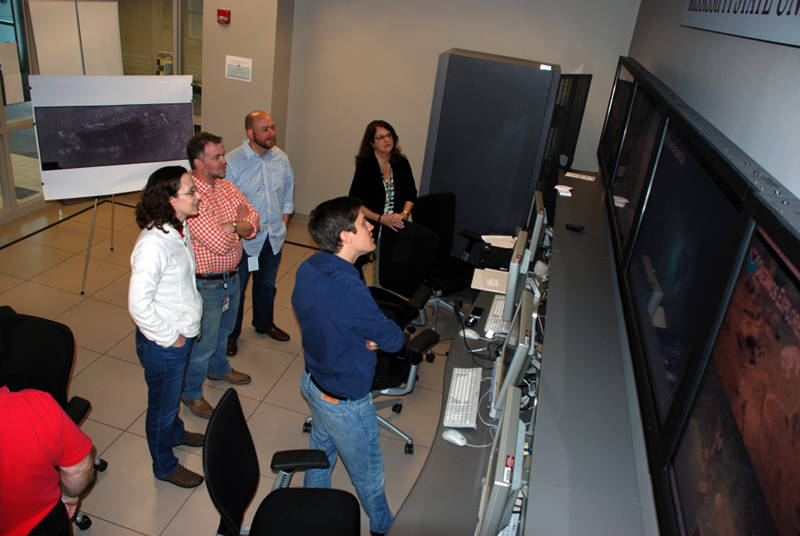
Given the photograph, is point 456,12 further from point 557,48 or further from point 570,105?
point 570,105

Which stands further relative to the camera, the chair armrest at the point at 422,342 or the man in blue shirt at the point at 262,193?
the man in blue shirt at the point at 262,193

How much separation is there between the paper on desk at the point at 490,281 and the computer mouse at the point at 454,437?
3.55 ft

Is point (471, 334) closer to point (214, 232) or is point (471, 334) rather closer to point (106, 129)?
point (214, 232)

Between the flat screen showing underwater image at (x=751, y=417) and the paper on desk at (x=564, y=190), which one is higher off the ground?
the flat screen showing underwater image at (x=751, y=417)

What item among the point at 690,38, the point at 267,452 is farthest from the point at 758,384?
the point at 267,452

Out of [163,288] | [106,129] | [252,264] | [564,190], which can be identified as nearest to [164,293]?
[163,288]

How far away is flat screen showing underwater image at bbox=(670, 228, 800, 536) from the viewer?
2.60ft

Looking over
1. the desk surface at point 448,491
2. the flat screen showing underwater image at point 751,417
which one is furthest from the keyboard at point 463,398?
the flat screen showing underwater image at point 751,417

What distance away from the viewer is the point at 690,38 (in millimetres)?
2521

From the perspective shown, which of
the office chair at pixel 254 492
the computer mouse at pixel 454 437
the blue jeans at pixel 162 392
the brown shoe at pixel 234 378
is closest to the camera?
the office chair at pixel 254 492

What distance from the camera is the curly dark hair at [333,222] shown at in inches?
86.9

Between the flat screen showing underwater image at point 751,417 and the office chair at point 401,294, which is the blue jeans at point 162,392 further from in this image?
the flat screen showing underwater image at point 751,417

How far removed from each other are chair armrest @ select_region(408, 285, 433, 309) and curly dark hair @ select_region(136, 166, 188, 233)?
1.55 m

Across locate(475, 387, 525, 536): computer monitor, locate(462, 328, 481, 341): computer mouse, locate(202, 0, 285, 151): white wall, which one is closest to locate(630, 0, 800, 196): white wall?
locate(475, 387, 525, 536): computer monitor
